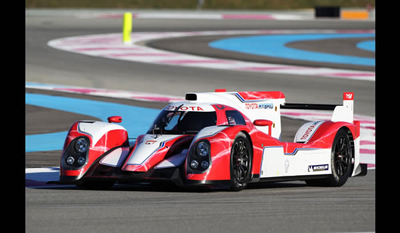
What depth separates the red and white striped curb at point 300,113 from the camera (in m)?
13.7

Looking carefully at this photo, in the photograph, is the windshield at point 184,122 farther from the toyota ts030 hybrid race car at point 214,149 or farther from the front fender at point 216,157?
the front fender at point 216,157

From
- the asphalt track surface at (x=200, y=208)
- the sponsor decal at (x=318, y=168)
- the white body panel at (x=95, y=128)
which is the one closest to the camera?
the asphalt track surface at (x=200, y=208)

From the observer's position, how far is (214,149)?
30.0 feet

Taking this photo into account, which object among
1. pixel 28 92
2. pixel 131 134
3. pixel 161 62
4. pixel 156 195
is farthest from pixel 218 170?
pixel 161 62

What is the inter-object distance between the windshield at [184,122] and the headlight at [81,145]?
2.46 ft

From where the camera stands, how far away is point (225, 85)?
894 inches

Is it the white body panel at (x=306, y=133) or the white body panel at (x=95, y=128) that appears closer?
the white body panel at (x=95, y=128)

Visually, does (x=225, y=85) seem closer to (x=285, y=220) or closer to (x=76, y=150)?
(x=76, y=150)

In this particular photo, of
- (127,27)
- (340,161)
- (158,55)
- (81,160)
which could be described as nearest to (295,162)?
(340,161)

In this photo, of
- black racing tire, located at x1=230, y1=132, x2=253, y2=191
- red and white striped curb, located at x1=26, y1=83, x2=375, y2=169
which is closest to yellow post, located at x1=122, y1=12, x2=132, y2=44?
red and white striped curb, located at x1=26, y1=83, x2=375, y2=169

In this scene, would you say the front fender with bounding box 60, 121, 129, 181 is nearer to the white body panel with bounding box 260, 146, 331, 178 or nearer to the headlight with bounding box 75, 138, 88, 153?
the headlight with bounding box 75, 138, 88, 153

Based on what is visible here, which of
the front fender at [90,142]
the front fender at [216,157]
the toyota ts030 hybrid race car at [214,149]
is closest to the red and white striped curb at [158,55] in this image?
the toyota ts030 hybrid race car at [214,149]

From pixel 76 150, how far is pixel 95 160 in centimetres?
25

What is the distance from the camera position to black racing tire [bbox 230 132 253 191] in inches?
368
